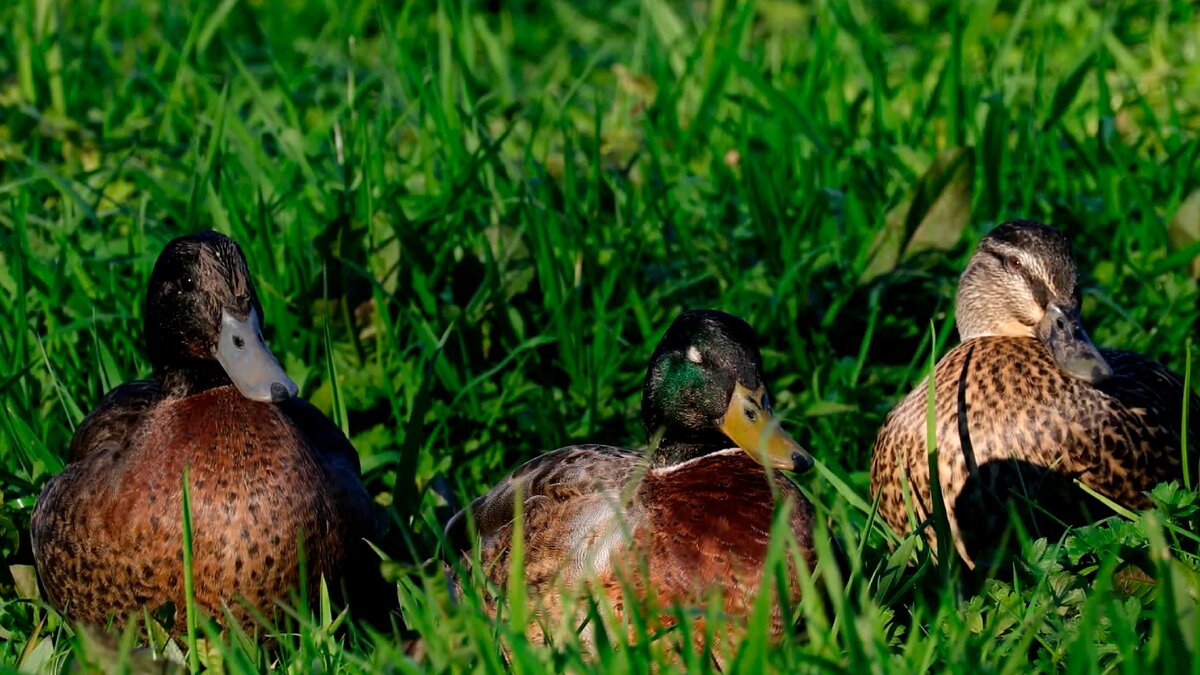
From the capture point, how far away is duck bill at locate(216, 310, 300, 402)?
3383 millimetres

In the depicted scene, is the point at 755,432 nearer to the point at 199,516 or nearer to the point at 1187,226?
the point at 199,516

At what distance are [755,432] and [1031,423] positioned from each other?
82 centimetres

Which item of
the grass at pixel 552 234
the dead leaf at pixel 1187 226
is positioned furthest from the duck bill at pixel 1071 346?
the dead leaf at pixel 1187 226

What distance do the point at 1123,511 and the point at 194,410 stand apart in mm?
1891

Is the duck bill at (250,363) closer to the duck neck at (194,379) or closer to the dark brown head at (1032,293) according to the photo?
the duck neck at (194,379)

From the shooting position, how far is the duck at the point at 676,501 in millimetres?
3111

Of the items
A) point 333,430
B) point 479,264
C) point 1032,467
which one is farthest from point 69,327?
point 1032,467

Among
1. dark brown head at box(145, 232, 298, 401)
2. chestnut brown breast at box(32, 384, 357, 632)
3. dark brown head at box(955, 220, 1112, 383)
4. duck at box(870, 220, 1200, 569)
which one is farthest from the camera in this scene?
dark brown head at box(955, 220, 1112, 383)

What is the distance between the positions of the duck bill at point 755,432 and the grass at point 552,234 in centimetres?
24

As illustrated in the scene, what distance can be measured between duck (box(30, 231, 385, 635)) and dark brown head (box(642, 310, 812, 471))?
0.72 m

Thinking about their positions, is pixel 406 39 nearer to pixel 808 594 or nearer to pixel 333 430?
pixel 333 430

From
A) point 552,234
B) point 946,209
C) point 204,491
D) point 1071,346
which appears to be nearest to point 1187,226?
point 946,209

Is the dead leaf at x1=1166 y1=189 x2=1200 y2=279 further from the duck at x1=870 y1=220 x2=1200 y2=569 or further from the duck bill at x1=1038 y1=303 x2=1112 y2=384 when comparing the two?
the duck bill at x1=1038 y1=303 x2=1112 y2=384

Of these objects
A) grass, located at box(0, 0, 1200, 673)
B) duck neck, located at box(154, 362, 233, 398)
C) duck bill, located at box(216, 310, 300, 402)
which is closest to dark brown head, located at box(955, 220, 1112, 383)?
grass, located at box(0, 0, 1200, 673)
